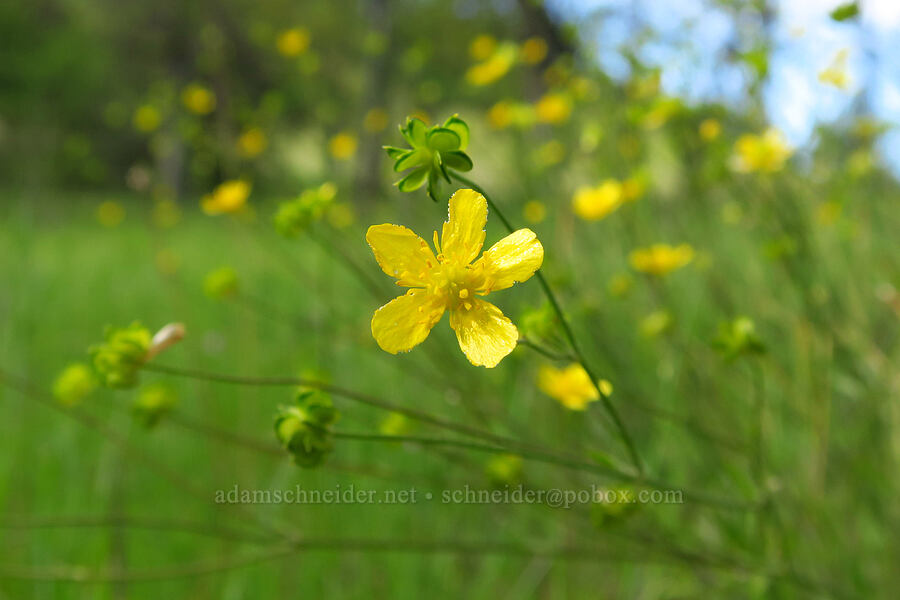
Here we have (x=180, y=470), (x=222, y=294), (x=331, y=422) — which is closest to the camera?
(x=331, y=422)

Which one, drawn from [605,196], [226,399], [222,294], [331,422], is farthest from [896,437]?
[226,399]

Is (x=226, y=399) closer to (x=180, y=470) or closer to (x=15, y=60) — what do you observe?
(x=180, y=470)

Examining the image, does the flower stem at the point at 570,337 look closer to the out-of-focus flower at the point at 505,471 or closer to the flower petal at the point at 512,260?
the flower petal at the point at 512,260

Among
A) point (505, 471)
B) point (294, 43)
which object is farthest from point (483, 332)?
point (294, 43)

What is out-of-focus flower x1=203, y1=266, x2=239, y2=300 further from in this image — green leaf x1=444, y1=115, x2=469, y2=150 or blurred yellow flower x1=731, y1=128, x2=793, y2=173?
blurred yellow flower x1=731, y1=128, x2=793, y2=173

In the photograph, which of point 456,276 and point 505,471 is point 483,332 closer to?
point 456,276

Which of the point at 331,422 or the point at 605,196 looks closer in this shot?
the point at 331,422
